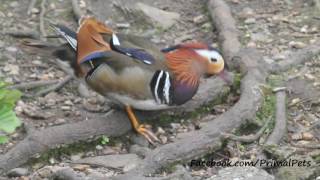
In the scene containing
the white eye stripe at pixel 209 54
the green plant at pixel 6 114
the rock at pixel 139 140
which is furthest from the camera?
the white eye stripe at pixel 209 54

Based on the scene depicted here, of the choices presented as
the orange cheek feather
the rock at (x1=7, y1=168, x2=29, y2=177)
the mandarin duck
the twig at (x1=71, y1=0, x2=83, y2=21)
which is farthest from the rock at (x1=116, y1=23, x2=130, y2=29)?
the rock at (x1=7, y1=168, x2=29, y2=177)

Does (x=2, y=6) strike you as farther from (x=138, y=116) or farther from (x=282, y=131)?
(x=282, y=131)

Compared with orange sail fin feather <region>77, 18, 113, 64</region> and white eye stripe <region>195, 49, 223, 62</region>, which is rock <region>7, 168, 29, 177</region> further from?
white eye stripe <region>195, 49, 223, 62</region>

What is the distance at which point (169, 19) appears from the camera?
7020 mm

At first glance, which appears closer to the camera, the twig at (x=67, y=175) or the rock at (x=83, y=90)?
the twig at (x=67, y=175)

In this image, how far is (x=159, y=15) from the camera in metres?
7.03

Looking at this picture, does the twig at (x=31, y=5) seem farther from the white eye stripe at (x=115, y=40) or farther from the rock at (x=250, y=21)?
the white eye stripe at (x=115, y=40)

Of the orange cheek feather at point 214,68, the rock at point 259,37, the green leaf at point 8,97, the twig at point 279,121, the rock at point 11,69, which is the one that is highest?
the green leaf at point 8,97

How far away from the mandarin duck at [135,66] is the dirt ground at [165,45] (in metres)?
0.27

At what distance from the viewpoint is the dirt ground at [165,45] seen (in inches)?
197

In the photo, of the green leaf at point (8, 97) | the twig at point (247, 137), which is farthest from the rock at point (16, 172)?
the green leaf at point (8, 97)

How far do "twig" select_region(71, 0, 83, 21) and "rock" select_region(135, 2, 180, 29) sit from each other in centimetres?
53

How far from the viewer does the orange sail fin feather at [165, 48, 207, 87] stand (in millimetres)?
5168

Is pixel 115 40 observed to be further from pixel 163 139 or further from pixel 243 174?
pixel 243 174
